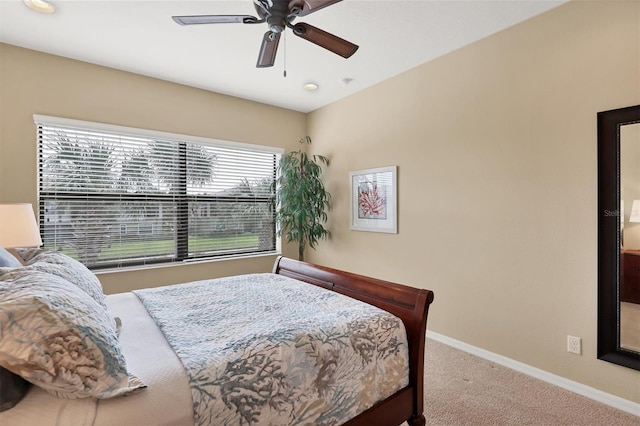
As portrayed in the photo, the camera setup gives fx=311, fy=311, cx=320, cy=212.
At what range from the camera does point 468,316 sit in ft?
9.21

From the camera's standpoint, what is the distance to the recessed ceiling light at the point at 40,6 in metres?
2.19

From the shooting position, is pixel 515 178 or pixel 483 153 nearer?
pixel 515 178

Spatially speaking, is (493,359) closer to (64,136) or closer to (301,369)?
(301,369)

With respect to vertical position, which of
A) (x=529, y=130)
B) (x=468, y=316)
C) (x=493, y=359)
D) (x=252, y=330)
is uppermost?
(x=529, y=130)

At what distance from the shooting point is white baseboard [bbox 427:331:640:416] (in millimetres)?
1990

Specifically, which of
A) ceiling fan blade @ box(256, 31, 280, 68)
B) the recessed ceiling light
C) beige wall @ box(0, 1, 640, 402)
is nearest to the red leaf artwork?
beige wall @ box(0, 1, 640, 402)

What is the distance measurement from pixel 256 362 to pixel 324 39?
179 cm

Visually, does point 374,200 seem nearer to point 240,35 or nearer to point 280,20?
point 240,35

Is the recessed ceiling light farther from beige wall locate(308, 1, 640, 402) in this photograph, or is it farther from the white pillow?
beige wall locate(308, 1, 640, 402)

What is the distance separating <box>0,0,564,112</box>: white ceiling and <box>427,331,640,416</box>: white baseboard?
106 inches

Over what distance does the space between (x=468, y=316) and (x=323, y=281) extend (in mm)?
1429

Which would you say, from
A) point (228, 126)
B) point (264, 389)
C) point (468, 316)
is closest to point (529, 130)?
point (468, 316)

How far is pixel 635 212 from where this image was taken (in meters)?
1.97

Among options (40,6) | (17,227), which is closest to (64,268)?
(17,227)
